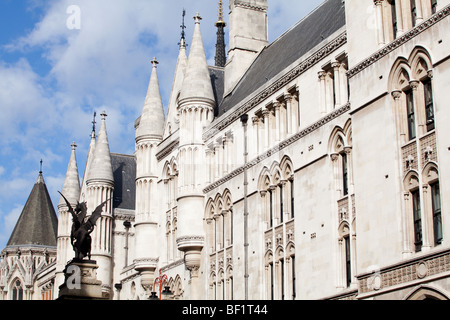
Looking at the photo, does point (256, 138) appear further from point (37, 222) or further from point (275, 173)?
point (37, 222)

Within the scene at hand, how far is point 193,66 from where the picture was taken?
51.3 meters

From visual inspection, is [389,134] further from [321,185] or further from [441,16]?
[321,185]

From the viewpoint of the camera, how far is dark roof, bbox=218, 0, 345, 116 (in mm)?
42875

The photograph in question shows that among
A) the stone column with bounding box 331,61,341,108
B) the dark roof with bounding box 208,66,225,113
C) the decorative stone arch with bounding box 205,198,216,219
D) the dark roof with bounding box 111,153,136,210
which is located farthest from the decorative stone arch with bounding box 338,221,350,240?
the dark roof with bounding box 111,153,136,210

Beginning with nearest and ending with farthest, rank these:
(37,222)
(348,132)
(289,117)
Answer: (348,132)
(289,117)
(37,222)

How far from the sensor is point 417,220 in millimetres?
28578

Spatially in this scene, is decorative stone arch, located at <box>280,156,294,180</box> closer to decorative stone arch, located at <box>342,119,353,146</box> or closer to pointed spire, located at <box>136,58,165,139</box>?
decorative stone arch, located at <box>342,119,353,146</box>

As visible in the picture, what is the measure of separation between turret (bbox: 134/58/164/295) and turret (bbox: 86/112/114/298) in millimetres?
7575

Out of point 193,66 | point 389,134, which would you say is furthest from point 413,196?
point 193,66

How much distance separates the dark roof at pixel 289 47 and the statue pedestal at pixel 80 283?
48.6 feet

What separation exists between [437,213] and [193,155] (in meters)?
24.3

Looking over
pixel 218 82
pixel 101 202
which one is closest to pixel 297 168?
pixel 218 82

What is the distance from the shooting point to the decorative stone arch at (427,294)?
26.3m
